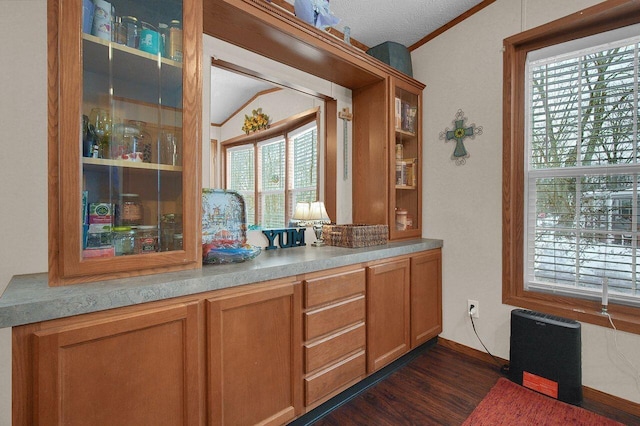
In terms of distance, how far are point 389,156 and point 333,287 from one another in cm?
119

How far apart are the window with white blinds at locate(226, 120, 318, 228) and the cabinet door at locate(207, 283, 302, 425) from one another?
0.71 m

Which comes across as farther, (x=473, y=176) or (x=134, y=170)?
(x=473, y=176)

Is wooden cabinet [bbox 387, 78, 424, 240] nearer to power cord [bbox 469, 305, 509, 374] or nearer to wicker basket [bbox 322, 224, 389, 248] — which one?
wicker basket [bbox 322, 224, 389, 248]

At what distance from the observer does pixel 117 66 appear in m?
1.28

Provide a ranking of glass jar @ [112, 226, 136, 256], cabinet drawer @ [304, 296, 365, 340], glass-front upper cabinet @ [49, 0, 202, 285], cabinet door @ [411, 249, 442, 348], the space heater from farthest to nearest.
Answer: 1. cabinet door @ [411, 249, 442, 348]
2. the space heater
3. cabinet drawer @ [304, 296, 365, 340]
4. glass jar @ [112, 226, 136, 256]
5. glass-front upper cabinet @ [49, 0, 202, 285]

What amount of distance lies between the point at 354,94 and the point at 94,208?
81.4 inches

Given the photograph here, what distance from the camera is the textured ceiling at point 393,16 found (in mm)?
2242

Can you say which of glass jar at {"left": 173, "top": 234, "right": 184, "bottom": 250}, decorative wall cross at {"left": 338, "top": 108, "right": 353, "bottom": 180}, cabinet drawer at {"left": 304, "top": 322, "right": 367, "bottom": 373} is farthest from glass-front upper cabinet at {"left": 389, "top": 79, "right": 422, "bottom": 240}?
glass jar at {"left": 173, "top": 234, "right": 184, "bottom": 250}

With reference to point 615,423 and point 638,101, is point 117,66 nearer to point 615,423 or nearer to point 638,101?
point 638,101

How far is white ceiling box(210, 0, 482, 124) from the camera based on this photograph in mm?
1892

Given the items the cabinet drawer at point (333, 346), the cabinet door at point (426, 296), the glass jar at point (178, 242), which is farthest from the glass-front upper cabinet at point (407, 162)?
the glass jar at point (178, 242)

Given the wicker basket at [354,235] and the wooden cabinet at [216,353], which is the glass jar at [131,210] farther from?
the wicker basket at [354,235]

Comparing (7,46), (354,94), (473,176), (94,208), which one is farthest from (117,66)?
(473,176)

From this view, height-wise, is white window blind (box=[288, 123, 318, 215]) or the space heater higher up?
white window blind (box=[288, 123, 318, 215])
